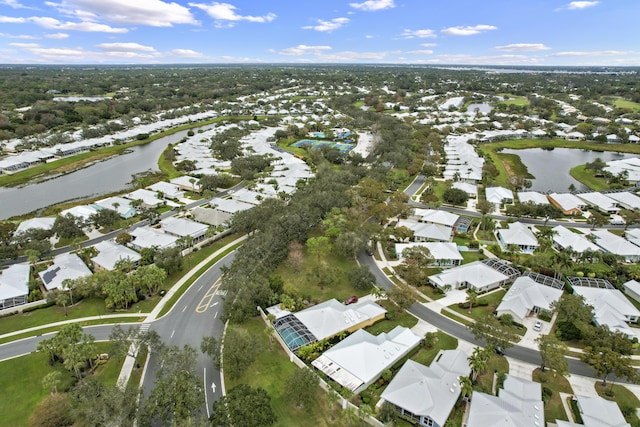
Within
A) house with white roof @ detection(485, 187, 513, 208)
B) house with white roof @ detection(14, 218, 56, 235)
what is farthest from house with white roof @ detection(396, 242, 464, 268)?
house with white roof @ detection(14, 218, 56, 235)

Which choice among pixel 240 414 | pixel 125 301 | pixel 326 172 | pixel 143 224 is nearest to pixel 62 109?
pixel 143 224

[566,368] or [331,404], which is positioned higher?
[566,368]

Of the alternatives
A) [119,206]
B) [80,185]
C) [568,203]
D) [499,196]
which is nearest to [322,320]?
[119,206]

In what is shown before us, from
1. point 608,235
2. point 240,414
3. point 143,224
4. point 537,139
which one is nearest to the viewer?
point 240,414

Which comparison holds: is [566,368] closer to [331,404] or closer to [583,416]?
[583,416]

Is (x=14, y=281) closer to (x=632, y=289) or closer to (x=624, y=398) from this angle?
(x=624, y=398)

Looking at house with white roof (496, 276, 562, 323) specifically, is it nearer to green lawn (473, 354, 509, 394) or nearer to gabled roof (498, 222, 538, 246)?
green lawn (473, 354, 509, 394)
